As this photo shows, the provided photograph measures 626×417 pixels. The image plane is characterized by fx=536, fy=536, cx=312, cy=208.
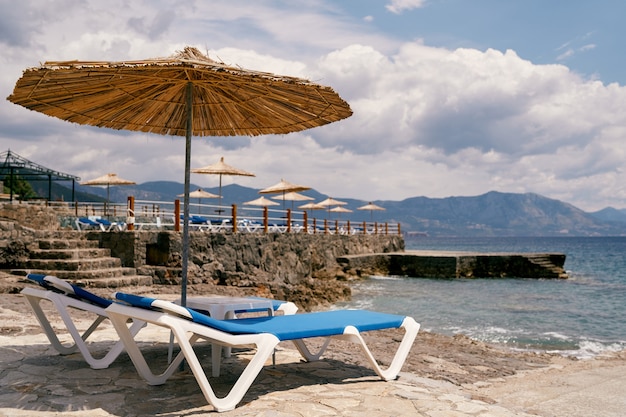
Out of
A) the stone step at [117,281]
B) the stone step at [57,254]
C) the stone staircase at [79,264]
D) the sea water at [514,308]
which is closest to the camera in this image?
the stone step at [117,281]

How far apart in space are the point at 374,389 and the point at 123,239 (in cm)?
977

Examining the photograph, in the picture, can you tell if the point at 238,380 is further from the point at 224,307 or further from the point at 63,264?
the point at 63,264

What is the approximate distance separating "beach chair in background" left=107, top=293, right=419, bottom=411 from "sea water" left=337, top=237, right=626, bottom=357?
7117mm

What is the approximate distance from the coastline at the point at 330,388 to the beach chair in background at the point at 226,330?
14 centimetres

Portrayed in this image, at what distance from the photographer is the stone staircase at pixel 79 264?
10742 millimetres

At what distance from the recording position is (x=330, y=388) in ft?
12.8

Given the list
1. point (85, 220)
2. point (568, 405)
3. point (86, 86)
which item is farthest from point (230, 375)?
point (85, 220)

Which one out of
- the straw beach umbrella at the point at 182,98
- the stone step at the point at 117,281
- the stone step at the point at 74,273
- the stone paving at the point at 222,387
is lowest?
the stone step at the point at 117,281

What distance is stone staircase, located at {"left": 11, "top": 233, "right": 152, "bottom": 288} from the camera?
35.2 feet

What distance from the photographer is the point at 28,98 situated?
443 cm

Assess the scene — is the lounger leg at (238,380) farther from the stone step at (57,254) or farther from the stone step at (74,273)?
the stone step at (57,254)

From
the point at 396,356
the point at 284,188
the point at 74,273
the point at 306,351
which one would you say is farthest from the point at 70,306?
the point at 284,188

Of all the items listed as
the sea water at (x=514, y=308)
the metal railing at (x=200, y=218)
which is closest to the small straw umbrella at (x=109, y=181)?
the metal railing at (x=200, y=218)

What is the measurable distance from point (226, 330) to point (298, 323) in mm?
671
